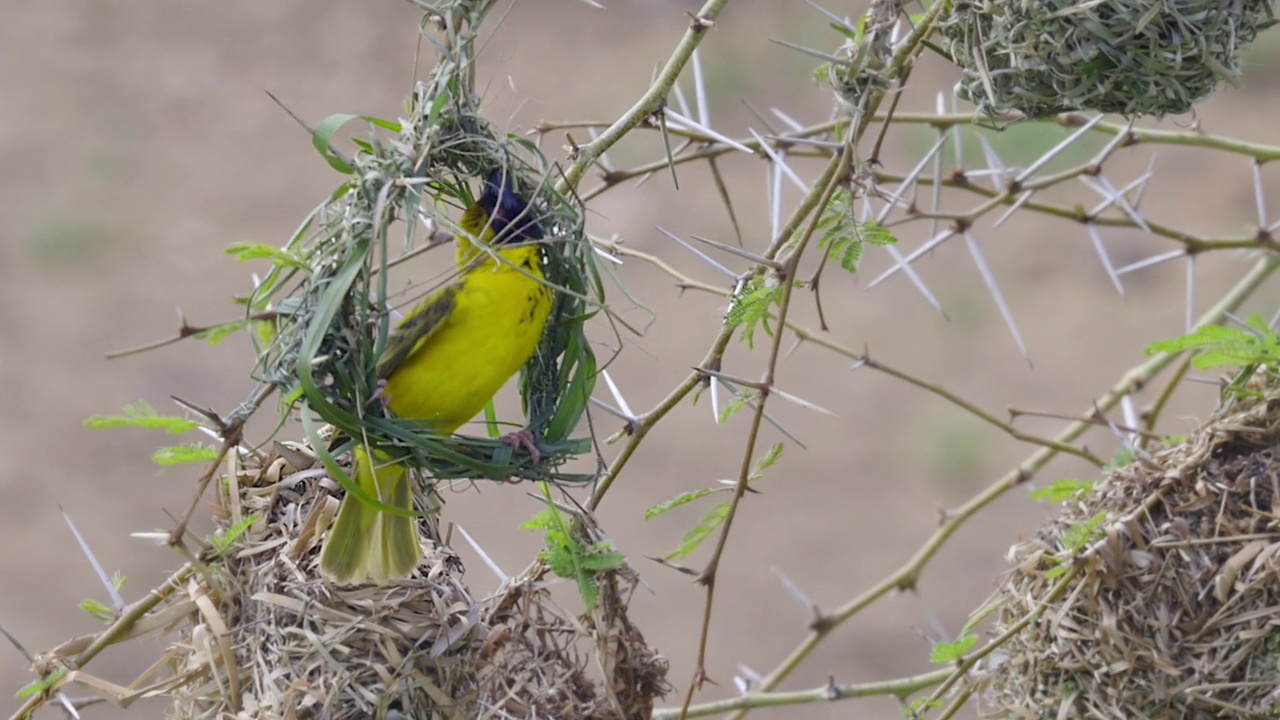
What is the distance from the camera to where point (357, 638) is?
82.8 inches

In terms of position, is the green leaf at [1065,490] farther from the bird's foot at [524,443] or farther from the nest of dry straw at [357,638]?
the bird's foot at [524,443]

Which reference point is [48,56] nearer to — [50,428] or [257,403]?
[50,428]

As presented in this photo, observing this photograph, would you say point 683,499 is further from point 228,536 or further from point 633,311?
point 633,311

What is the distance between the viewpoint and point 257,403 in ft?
6.13

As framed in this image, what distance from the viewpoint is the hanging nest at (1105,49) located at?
1.99 m

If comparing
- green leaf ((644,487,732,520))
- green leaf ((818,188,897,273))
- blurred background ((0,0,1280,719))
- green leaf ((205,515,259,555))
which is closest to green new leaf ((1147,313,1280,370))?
green leaf ((818,188,897,273))

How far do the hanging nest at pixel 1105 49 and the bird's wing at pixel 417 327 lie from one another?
2.98ft

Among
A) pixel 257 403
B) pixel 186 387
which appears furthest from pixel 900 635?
pixel 257 403

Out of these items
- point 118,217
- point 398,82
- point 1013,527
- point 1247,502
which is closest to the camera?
point 1247,502

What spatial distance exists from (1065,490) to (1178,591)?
27 cm

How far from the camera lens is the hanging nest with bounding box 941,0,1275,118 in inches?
78.4

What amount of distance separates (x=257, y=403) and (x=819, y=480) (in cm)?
573

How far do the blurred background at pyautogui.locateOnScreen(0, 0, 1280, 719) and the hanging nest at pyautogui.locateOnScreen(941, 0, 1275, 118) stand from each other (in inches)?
145

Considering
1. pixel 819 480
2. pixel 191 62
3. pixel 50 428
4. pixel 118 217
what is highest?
pixel 191 62
